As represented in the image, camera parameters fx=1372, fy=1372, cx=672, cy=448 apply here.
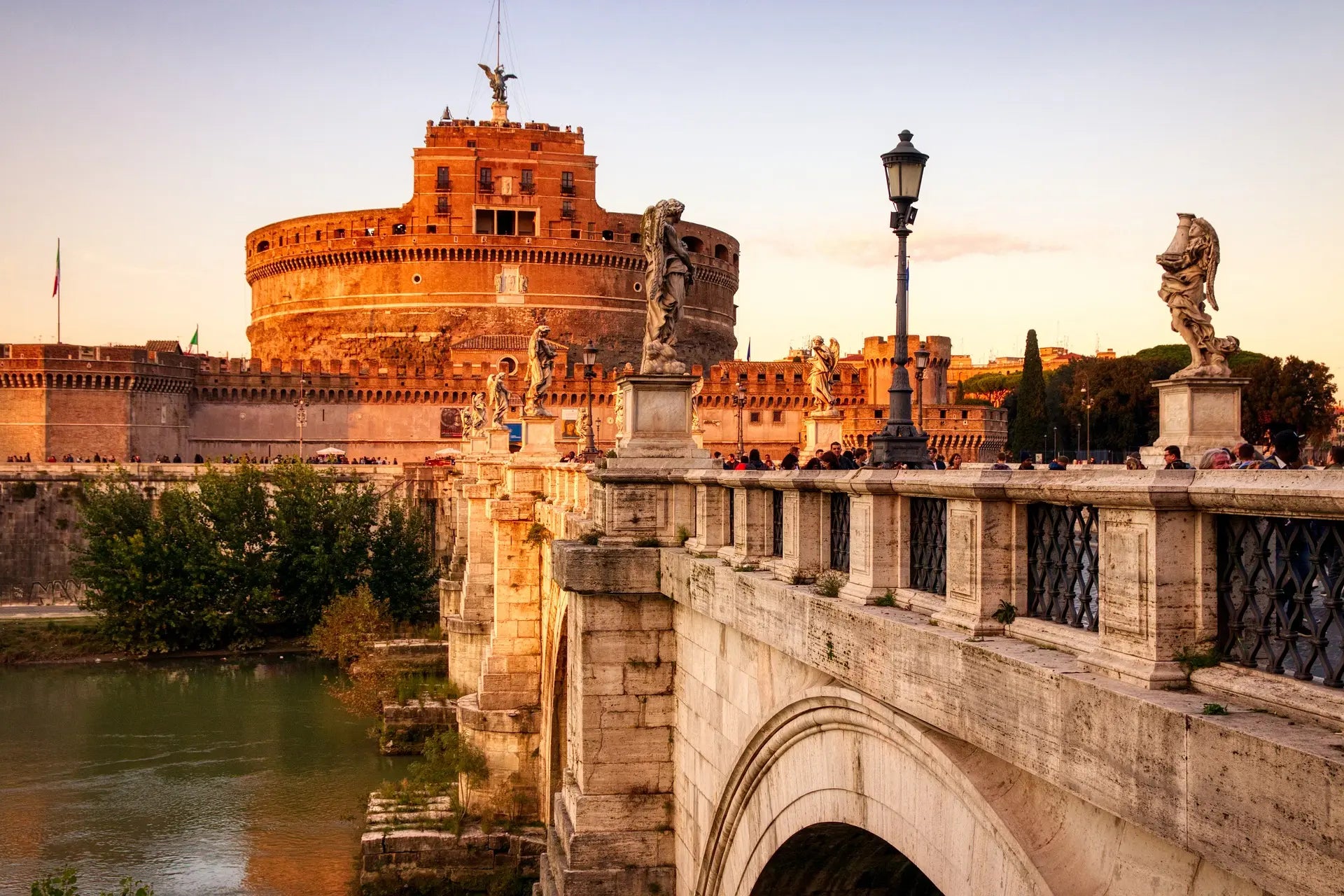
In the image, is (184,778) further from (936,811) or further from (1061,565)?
(1061,565)

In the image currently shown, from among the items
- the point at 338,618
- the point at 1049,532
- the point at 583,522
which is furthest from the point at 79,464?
the point at 1049,532

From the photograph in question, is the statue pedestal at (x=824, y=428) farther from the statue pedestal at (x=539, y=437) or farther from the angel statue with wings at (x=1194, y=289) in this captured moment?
the angel statue with wings at (x=1194, y=289)

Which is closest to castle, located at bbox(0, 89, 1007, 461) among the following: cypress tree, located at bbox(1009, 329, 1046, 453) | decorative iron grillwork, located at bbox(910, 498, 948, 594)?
cypress tree, located at bbox(1009, 329, 1046, 453)

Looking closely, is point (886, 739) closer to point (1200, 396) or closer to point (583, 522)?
point (1200, 396)

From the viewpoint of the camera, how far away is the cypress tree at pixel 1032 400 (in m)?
46.5

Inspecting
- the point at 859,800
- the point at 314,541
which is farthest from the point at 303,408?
the point at 859,800

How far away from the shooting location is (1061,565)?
4.28 meters

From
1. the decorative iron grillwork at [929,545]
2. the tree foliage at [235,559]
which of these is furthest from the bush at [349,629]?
the decorative iron grillwork at [929,545]

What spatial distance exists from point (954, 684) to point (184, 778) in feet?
74.7

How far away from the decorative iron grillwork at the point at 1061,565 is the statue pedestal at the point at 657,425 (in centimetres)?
552

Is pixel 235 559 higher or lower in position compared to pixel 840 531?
lower

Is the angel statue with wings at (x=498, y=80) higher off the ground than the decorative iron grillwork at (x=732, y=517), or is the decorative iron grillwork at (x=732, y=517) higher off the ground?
the angel statue with wings at (x=498, y=80)

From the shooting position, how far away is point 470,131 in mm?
73000

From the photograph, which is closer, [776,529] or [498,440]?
[776,529]
